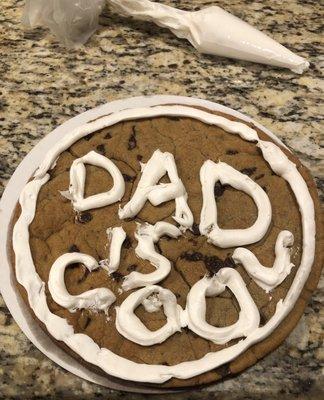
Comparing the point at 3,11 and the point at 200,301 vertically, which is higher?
the point at 3,11

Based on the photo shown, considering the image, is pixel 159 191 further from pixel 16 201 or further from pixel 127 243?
pixel 16 201

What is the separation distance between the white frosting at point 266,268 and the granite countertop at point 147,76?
152 millimetres

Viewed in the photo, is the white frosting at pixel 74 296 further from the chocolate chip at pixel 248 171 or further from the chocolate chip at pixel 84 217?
the chocolate chip at pixel 248 171

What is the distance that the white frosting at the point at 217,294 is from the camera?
108 centimetres

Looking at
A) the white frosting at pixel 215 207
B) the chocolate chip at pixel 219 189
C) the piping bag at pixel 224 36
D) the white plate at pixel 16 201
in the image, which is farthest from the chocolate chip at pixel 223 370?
the piping bag at pixel 224 36

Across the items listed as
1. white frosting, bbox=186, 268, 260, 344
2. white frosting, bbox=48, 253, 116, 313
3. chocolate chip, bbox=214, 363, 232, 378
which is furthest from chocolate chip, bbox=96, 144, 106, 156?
chocolate chip, bbox=214, 363, 232, 378

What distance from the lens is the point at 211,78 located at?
1.51m

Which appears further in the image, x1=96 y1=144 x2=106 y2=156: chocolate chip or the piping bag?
the piping bag

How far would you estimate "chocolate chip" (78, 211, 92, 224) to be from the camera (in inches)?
46.5

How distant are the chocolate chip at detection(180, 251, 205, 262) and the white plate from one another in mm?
262

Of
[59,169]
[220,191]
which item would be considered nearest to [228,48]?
[220,191]

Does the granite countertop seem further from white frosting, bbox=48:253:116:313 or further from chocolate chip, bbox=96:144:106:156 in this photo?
white frosting, bbox=48:253:116:313

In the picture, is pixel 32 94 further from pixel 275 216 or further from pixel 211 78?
pixel 275 216

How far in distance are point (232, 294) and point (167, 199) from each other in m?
0.24
